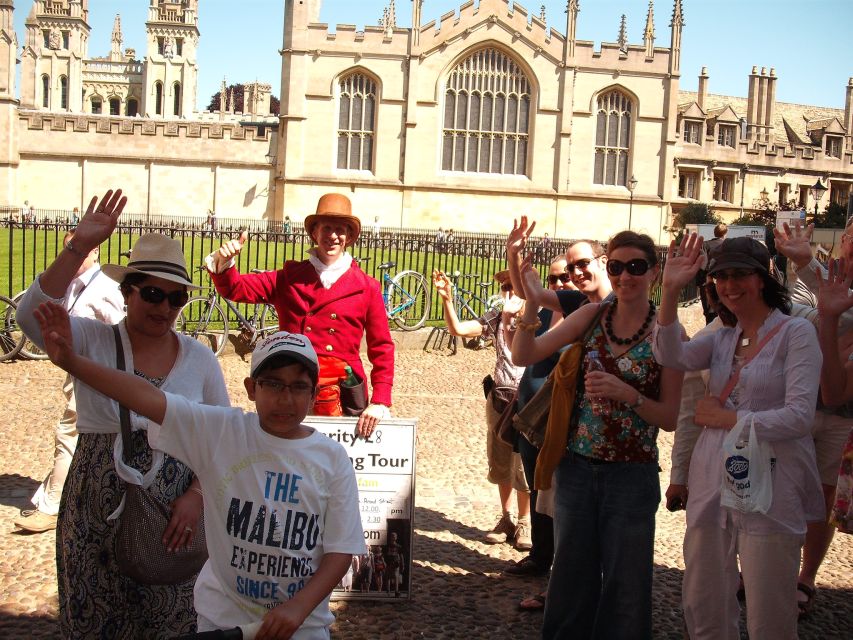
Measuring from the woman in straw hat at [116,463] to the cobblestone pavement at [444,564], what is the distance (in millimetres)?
1139

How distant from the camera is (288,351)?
82.4 inches

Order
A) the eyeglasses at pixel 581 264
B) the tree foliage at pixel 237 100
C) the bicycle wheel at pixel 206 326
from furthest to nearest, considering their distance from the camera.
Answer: the tree foliage at pixel 237 100, the bicycle wheel at pixel 206 326, the eyeglasses at pixel 581 264

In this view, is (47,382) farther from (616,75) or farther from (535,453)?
(616,75)

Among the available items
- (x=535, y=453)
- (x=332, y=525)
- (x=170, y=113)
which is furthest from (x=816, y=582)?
(x=170, y=113)

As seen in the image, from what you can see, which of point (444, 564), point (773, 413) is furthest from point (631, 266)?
point (444, 564)

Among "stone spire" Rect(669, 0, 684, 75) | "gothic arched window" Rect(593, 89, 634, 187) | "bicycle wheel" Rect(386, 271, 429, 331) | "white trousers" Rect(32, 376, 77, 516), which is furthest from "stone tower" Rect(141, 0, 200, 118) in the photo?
"white trousers" Rect(32, 376, 77, 516)

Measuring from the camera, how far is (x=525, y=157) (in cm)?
3616

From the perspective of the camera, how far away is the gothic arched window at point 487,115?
117ft

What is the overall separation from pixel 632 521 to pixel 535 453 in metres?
1.06

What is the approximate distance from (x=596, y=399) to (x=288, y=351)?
130cm

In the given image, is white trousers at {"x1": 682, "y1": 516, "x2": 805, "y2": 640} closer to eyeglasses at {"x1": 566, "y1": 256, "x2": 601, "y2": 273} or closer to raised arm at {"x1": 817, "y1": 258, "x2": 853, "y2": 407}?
raised arm at {"x1": 817, "y1": 258, "x2": 853, "y2": 407}

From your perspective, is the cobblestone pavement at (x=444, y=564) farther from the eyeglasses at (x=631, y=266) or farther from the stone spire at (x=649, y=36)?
the stone spire at (x=649, y=36)

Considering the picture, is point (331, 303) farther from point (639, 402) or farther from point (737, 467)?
point (737, 467)

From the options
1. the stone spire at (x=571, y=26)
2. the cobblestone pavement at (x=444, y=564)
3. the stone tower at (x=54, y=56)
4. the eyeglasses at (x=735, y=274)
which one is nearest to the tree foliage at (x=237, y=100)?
the stone tower at (x=54, y=56)
